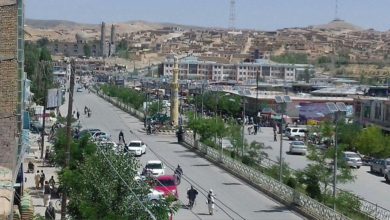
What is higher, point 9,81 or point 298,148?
point 9,81

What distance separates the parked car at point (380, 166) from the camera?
3170 centimetres

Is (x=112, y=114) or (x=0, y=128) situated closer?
(x=0, y=128)

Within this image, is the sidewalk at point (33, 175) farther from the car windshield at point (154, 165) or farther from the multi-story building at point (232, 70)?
the multi-story building at point (232, 70)

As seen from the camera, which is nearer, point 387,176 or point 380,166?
point 387,176

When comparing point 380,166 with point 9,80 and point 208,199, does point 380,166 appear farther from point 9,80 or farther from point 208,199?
point 9,80

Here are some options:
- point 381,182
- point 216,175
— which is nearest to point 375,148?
point 381,182

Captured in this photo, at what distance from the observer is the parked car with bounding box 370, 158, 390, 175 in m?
31.7

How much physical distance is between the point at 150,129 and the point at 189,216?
96.9 feet

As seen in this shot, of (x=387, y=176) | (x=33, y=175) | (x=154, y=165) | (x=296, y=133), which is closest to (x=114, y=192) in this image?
(x=154, y=165)

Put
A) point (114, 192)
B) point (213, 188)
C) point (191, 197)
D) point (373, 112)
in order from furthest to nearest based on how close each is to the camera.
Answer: point (373, 112) → point (213, 188) → point (191, 197) → point (114, 192)

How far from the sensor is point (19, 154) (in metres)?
19.2

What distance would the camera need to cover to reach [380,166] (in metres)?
32.6

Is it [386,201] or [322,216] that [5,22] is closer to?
[322,216]

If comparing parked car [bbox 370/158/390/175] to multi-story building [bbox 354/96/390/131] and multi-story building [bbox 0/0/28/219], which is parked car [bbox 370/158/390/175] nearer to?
multi-story building [bbox 354/96/390/131]
